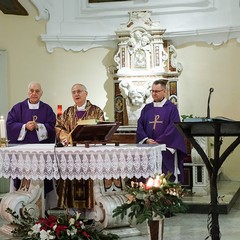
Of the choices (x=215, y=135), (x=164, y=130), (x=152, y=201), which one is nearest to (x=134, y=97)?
(x=164, y=130)

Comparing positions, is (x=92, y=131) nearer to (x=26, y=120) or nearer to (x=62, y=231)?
(x=62, y=231)

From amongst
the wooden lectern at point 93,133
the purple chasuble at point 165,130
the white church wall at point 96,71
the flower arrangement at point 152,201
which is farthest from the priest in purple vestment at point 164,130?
the white church wall at point 96,71

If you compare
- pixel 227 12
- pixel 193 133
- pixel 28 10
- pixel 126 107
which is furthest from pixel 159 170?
pixel 28 10

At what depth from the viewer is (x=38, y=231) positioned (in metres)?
4.73

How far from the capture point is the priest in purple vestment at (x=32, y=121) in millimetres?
6438

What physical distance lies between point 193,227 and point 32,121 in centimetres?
227

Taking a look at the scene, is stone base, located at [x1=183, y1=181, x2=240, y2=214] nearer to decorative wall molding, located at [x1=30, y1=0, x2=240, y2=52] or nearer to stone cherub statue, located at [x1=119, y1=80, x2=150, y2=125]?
Result: stone cherub statue, located at [x1=119, y1=80, x2=150, y2=125]

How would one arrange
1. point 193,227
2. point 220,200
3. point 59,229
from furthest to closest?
point 220,200 → point 193,227 → point 59,229

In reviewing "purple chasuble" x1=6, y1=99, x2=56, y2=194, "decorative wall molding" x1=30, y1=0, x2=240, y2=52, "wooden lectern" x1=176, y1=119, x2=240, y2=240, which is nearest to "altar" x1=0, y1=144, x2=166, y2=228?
"wooden lectern" x1=176, y1=119, x2=240, y2=240

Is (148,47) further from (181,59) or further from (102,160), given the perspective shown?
(102,160)

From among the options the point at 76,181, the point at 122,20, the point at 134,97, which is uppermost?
the point at 122,20

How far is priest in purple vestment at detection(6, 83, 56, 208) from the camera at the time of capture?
644cm

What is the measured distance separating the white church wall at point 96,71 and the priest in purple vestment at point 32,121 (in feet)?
9.25

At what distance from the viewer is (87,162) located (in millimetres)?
5043
